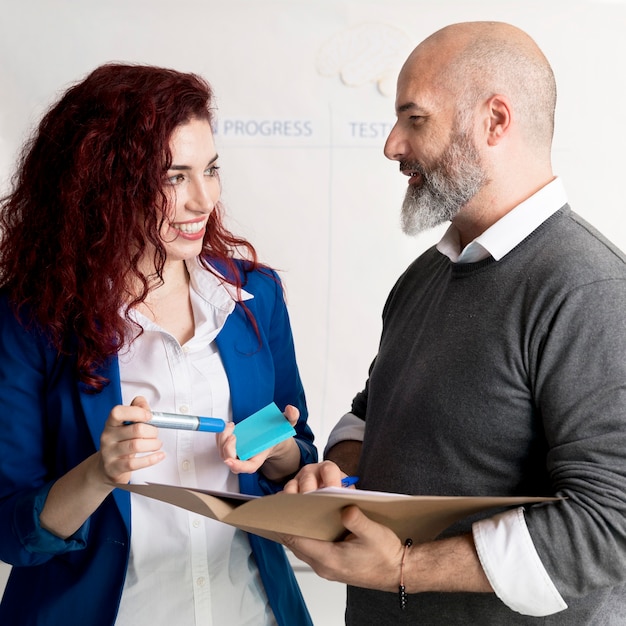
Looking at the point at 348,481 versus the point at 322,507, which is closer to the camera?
the point at 322,507

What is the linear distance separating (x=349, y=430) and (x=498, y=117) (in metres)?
0.69

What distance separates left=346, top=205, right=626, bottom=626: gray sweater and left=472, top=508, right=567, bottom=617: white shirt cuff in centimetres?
2

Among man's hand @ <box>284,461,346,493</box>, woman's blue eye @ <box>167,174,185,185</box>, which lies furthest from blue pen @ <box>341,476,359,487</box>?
woman's blue eye @ <box>167,174,185,185</box>

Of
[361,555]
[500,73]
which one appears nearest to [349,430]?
[361,555]

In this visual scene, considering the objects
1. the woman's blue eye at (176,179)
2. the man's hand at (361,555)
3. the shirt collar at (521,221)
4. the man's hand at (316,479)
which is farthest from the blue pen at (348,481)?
the woman's blue eye at (176,179)

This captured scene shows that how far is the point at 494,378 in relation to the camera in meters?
1.24

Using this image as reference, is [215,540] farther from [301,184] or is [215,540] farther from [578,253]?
[301,184]

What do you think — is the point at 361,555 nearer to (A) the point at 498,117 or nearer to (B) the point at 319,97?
(A) the point at 498,117

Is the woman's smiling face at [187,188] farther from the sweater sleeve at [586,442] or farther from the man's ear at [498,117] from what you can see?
the sweater sleeve at [586,442]

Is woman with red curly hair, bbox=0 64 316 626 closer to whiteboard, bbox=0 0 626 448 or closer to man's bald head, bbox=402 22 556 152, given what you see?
man's bald head, bbox=402 22 556 152

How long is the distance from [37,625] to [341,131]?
158cm

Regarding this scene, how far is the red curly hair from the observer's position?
55.8 inches

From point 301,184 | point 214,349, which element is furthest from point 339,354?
point 214,349

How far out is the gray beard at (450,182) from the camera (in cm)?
137
